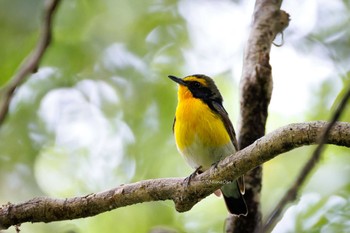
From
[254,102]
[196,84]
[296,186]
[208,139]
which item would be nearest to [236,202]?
[208,139]

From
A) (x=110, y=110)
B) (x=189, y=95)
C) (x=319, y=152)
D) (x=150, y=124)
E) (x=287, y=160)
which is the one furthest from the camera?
(x=110, y=110)

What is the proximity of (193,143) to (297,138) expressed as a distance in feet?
5.59

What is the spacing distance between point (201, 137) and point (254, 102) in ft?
1.98

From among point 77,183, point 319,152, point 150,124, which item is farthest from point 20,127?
point 319,152

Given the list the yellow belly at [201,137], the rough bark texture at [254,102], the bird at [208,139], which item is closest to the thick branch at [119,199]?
the bird at [208,139]

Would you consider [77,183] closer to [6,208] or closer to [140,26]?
[140,26]

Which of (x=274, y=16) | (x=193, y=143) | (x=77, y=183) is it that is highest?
(x=77, y=183)

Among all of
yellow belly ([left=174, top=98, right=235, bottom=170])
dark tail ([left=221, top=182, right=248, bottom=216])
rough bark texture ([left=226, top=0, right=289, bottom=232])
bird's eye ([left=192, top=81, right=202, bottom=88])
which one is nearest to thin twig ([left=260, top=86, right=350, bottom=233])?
yellow belly ([left=174, top=98, right=235, bottom=170])

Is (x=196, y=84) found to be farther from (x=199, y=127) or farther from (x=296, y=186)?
(x=296, y=186)

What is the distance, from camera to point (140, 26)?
829 cm

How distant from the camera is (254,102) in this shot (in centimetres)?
503

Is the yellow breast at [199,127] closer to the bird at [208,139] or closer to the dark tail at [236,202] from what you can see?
the bird at [208,139]

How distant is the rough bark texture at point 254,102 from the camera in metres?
5.00

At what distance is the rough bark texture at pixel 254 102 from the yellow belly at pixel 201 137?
32cm
